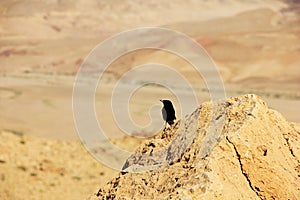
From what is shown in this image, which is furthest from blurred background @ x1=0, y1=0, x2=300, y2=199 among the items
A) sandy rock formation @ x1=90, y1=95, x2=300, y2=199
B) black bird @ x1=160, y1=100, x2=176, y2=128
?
sandy rock formation @ x1=90, y1=95, x2=300, y2=199

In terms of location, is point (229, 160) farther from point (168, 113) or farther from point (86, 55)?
point (86, 55)

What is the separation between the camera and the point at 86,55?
63625 millimetres

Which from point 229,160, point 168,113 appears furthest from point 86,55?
point 229,160

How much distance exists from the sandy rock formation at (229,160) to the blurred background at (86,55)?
661 cm

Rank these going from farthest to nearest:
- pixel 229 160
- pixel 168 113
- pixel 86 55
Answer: pixel 86 55 < pixel 168 113 < pixel 229 160

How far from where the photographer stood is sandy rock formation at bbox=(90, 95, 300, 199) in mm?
2896

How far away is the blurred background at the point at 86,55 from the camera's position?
12.2 meters

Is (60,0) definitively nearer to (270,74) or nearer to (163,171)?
(270,74)

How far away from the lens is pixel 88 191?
33.9 ft

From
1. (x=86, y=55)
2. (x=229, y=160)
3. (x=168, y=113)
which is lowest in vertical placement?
(x=229, y=160)

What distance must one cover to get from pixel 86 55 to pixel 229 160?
6131cm

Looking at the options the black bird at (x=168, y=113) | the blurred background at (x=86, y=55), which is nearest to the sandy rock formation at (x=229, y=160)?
the black bird at (x=168, y=113)

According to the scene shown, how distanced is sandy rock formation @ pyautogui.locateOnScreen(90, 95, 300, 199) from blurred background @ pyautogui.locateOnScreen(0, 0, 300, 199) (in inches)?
260

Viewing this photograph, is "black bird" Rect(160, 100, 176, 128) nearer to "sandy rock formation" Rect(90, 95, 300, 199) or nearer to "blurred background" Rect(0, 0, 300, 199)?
"sandy rock formation" Rect(90, 95, 300, 199)
